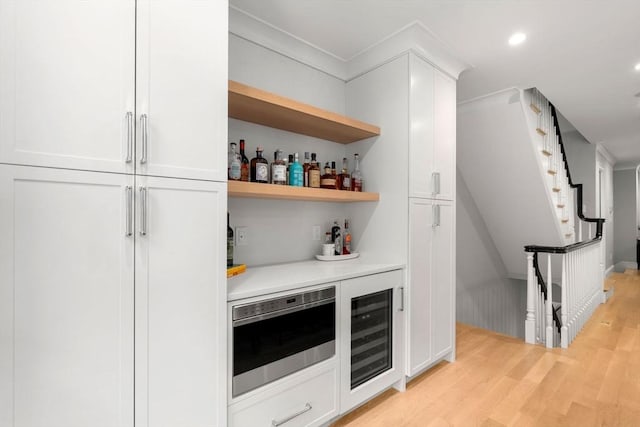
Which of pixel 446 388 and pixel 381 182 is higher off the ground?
pixel 381 182

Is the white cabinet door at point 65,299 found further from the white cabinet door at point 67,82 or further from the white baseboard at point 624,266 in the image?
the white baseboard at point 624,266

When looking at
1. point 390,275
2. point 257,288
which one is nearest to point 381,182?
point 390,275

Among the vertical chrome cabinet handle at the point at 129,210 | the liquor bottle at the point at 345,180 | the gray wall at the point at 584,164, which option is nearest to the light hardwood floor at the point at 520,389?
the liquor bottle at the point at 345,180

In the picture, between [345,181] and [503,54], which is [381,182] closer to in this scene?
[345,181]

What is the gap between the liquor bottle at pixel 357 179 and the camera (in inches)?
97.7

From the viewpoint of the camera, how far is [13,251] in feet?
3.17

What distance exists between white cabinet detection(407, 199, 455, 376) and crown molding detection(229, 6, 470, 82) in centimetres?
108

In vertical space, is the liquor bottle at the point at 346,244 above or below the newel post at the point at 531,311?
above

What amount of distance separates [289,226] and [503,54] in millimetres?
2111

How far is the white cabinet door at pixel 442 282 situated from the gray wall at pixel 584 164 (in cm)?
460

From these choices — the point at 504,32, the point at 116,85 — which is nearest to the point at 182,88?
the point at 116,85

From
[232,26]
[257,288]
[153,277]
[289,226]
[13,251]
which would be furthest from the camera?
[289,226]

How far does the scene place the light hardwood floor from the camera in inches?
75.5

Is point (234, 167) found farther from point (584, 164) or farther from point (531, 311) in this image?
point (584, 164)
